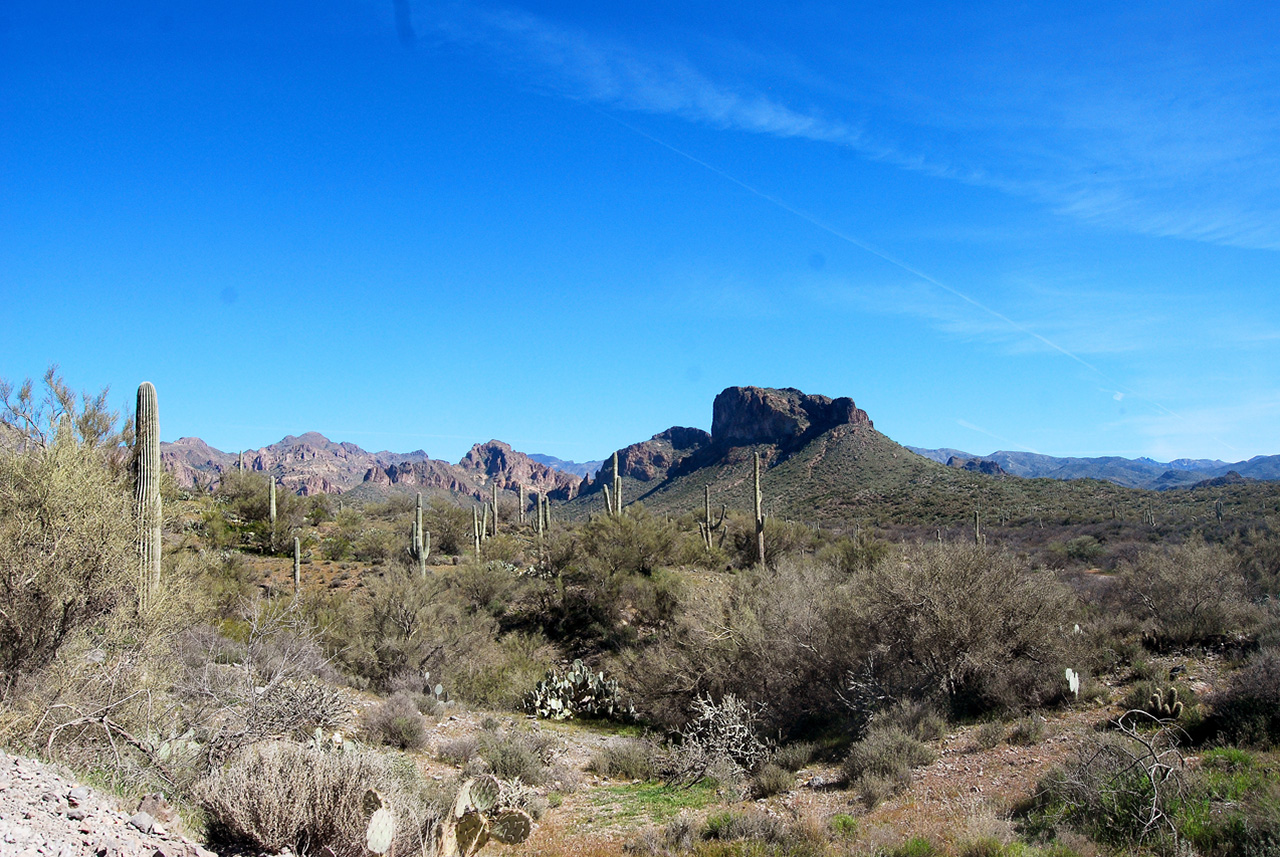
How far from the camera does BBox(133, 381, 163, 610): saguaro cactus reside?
9.63 metres

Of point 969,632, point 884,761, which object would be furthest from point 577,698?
point 884,761

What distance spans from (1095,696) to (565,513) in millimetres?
79028

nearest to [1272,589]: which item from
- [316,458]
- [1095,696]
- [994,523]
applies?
[1095,696]

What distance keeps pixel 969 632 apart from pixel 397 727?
9379mm

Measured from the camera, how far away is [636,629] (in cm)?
2400

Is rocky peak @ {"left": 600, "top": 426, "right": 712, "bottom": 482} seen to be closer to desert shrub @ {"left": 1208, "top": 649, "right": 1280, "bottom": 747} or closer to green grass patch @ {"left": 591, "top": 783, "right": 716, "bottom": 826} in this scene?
green grass patch @ {"left": 591, "top": 783, "right": 716, "bottom": 826}

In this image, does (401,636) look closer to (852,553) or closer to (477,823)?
(477,823)

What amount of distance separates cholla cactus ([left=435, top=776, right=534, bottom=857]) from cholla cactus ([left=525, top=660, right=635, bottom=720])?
28.5 feet

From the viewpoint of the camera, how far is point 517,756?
11109 millimetres

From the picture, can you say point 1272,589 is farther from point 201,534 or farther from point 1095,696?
point 201,534

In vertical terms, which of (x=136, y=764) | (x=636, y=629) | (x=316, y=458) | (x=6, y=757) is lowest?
(x=636, y=629)

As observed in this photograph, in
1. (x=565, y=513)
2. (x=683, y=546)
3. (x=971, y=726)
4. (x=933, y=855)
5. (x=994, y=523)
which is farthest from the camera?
(x=565, y=513)

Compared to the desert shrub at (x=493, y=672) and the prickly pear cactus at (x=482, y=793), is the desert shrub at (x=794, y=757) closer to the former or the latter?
the prickly pear cactus at (x=482, y=793)

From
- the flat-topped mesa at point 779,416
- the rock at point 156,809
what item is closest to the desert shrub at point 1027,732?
the rock at point 156,809
